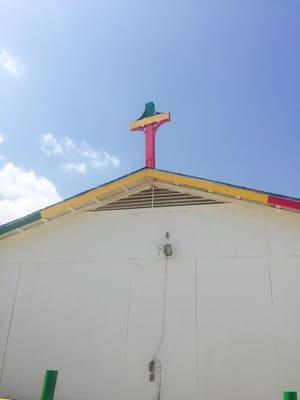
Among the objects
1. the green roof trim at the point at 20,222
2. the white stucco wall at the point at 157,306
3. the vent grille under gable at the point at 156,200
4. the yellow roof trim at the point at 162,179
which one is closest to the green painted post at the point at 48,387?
the white stucco wall at the point at 157,306

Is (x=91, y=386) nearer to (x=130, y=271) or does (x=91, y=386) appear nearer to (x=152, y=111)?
(x=130, y=271)

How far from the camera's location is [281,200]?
236 inches

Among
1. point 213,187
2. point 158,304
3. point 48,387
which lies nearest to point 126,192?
point 213,187

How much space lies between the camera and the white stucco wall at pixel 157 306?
562 cm

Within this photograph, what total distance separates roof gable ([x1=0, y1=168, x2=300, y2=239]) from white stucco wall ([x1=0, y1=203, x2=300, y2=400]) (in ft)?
0.98

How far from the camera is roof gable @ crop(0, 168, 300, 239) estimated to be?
21.9ft


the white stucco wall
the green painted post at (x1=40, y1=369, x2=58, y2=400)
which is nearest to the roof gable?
the white stucco wall

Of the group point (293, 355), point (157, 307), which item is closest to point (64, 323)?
point (157, 307)

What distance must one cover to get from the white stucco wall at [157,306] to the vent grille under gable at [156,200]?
150 mm

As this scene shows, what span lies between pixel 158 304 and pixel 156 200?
2089 mm

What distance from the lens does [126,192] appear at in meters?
7.49

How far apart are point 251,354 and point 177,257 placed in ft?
6.66

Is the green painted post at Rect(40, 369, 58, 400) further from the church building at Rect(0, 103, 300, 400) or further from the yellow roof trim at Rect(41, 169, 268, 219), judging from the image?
the yellow roof trim at Rect(41, 169, 268, 219)

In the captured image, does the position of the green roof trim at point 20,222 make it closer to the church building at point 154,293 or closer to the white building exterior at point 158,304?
the church building at point 154,293
